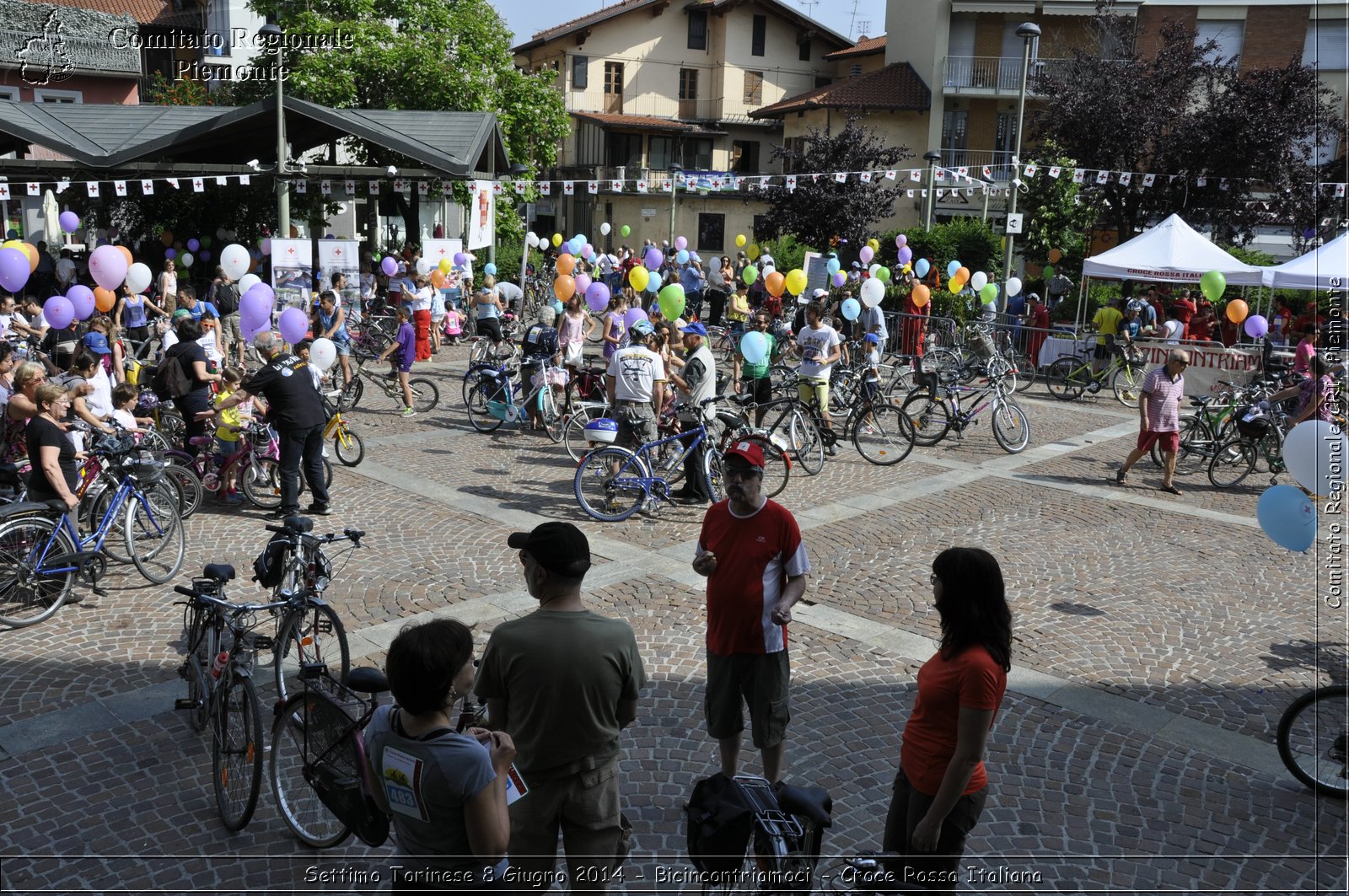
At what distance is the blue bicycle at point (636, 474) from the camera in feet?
32.8

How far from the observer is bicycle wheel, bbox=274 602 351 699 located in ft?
18.3

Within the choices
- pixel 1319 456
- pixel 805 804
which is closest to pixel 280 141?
pixel 1319 456

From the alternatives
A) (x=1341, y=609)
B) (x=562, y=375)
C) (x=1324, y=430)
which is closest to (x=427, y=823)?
(x=1324, y=430)

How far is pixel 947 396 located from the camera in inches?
540

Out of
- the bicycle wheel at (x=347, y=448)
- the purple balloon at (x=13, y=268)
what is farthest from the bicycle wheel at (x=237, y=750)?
the purple balloon at (x=13, y=268)

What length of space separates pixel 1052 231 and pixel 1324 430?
24963 millimetres

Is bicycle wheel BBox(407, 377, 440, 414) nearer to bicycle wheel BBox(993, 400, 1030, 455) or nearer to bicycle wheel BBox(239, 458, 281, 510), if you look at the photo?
bicycle wheel BBox(239, 458, 281, 510)

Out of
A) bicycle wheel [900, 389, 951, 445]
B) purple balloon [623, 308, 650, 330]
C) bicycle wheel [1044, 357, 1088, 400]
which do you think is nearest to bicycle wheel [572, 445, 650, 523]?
purple balloon [623, 308, 650, 330]

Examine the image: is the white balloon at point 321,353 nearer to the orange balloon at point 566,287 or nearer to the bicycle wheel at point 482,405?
the bicycle wheel at point 482,405

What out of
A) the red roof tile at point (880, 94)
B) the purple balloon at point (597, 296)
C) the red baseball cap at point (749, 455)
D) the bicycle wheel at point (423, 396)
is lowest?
the bicycle wheel at point (423, 396)

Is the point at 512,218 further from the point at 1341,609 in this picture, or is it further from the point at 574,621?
the point at 574,621

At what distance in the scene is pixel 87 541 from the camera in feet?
24.7

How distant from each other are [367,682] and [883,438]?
389 inches

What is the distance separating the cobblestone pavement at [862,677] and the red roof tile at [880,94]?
34329mm
